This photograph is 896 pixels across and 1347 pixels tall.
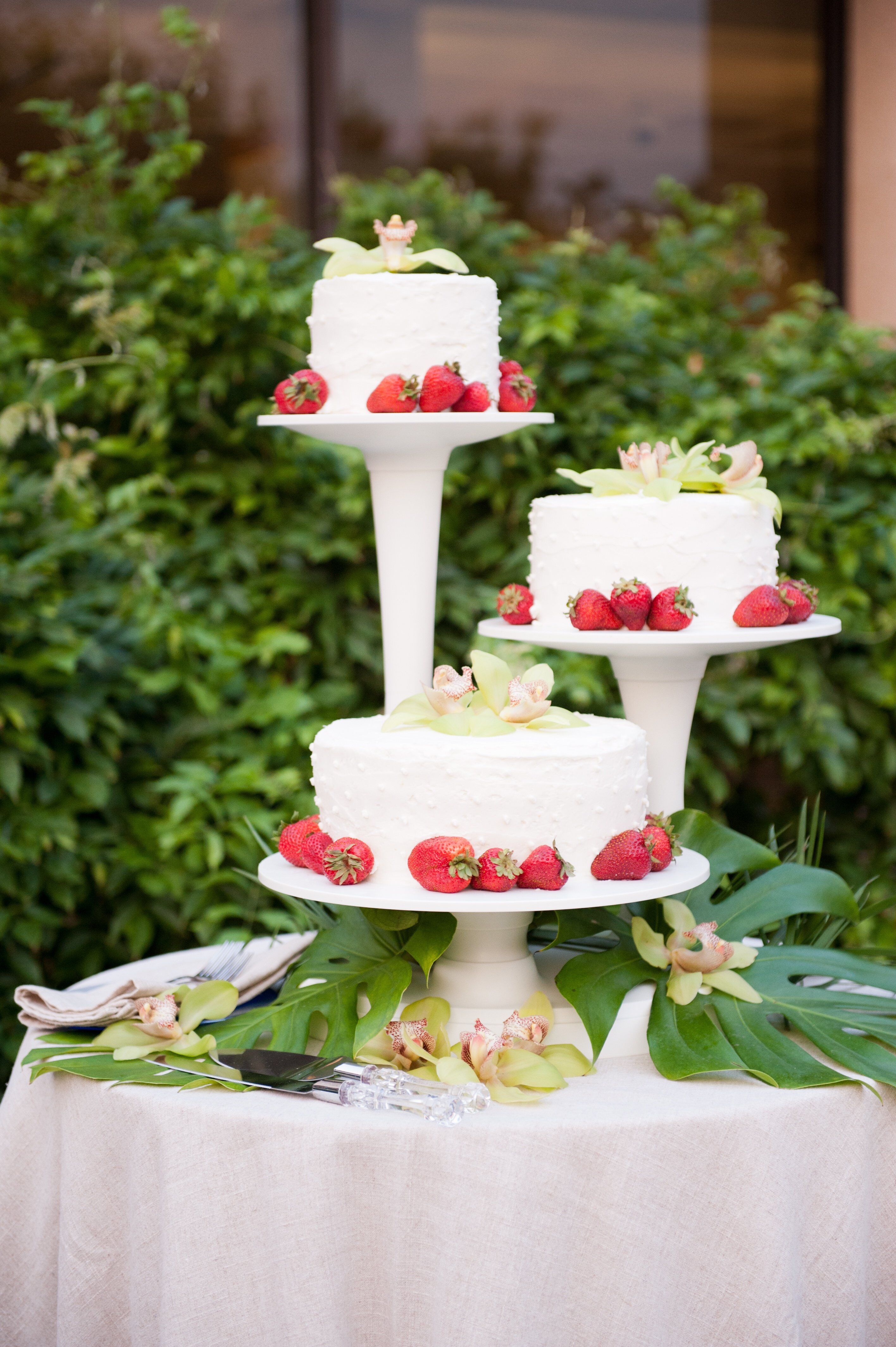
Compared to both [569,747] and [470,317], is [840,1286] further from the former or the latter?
[470,317]

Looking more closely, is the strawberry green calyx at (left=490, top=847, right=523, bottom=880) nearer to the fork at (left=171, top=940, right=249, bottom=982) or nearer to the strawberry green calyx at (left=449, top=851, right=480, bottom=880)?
the strawberry green calyx at (left=449, top=851, right=480, bottom=880)

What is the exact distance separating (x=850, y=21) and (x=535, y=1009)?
4394 millimetres

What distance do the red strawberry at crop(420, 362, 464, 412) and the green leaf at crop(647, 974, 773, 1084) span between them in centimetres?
77

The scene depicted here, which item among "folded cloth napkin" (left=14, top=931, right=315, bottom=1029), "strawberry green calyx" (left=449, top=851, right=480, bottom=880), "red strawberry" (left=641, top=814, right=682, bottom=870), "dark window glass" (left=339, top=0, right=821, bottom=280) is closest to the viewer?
"strawberry green calyx" (left=449, top=851, right=480, bottom=880)

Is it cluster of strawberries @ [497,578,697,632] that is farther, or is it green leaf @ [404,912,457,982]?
cluster of strawberries @ [497,578,697,632]

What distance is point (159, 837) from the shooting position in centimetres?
300

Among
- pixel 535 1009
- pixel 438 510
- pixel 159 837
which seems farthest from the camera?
pixel 159 837

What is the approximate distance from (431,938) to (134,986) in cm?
37

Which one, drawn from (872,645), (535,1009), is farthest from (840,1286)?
(872,645)

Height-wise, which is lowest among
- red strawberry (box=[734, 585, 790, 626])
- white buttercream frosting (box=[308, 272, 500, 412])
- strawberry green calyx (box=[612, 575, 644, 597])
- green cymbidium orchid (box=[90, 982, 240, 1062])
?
green cymbidium orchid (box=[90, 982, 240, 1062])

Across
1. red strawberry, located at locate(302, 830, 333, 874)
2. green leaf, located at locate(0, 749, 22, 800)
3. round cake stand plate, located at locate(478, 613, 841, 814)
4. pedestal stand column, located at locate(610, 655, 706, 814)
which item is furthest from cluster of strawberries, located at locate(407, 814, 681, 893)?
green leaf, located at locate(0, 749, 22, 800)

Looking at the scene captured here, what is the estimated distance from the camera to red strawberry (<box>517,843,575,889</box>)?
1.46 m

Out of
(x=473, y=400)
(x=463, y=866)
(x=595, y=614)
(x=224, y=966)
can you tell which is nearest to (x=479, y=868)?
(x=463, y=866)

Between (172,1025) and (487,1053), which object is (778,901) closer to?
(487,1053)
